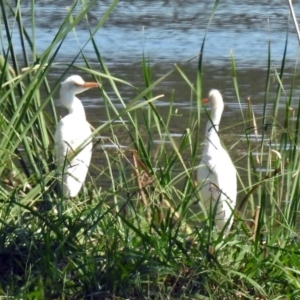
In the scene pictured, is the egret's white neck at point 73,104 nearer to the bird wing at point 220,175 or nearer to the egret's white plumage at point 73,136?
the egret's white plumage at point 73,136

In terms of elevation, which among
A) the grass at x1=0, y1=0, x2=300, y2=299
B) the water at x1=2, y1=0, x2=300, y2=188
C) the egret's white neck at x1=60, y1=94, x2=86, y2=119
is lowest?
the water at x1=2, y1=0, x2=300, y2=188

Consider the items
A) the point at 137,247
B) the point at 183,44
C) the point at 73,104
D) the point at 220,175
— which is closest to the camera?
the point at 137,247

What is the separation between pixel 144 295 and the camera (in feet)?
9.31

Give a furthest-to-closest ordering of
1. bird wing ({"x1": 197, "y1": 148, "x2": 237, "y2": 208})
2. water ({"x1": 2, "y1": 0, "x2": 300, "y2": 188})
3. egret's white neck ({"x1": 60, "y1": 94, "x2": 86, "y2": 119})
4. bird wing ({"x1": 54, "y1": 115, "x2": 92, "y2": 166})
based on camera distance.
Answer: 1. water ({"x1": 2, "y1": 0, "x2": 300, "y2": 188})
2. egret's white neck ({"x1": 60, "y1": 94, "x2": 86, "y2": 119})
3. bird wing ({"x1": 54, "y1": 115, "x2": 92, "y2": 166})
4. bird wing ({"x1": 197, "y1": 148, "x2": 237, "y2": 208})

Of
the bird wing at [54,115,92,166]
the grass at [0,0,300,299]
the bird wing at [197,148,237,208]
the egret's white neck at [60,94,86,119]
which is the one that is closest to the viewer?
the grass at [0,0,300,299]

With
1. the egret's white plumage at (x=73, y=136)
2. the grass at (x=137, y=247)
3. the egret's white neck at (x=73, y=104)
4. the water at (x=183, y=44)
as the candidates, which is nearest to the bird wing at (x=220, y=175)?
the egret's white plumage at (x=73, y=136)

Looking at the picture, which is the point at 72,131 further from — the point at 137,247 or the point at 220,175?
the point at 137,247

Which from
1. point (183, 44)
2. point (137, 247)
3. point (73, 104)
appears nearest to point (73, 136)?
point (73, 104)

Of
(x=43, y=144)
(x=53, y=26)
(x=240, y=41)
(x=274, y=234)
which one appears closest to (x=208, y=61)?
(x=240, y=41)

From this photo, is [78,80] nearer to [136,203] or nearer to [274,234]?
[136,203]

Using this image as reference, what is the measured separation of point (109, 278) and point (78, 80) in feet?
10.5

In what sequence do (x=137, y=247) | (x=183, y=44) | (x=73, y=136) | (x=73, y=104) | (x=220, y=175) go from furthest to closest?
(x=183, y=44), (x=73, y=104), (x=73, y=136), (x=220, y=175), (x=137, y=247)

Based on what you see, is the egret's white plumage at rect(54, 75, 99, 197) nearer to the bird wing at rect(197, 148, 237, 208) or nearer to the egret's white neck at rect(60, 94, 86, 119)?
the egret's white neck at rect(60, 94, 86, 119)

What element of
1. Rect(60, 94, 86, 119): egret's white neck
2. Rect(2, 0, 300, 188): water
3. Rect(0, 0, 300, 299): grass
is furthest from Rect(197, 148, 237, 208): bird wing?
Rect(2, 0, 300, 188): water
